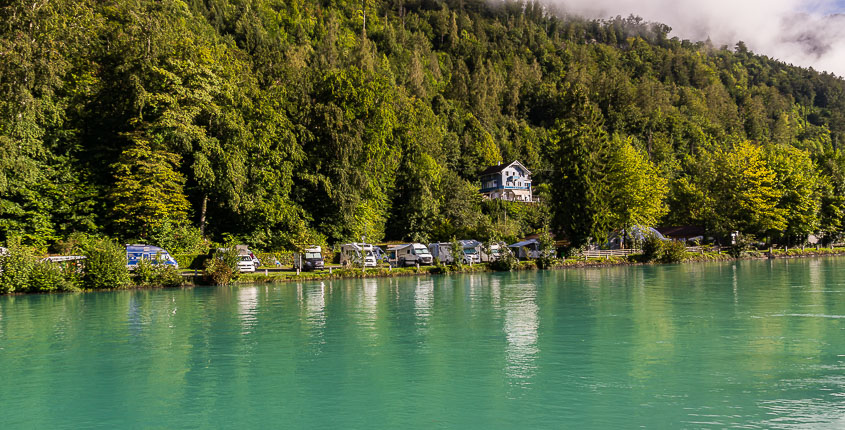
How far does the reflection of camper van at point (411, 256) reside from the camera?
55.6 metres

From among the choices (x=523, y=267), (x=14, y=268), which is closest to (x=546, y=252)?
(x=523, y=267)

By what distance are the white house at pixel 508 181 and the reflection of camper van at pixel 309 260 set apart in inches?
2392

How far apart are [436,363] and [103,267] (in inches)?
1235

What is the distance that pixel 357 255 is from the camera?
52406 mm

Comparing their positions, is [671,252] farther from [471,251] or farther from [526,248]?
[471,251]

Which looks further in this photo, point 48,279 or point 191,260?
point 191,260

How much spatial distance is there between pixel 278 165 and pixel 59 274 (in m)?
22.4

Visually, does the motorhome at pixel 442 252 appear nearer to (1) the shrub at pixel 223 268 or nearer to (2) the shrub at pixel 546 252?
(2) the shrub at pixel 546 252

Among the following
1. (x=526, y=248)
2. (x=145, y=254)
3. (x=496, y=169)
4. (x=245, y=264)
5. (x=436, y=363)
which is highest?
(x=496, y=169)

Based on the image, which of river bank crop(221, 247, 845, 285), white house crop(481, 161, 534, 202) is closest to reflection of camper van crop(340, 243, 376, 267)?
river bank crop(221, 247, 845, 285)

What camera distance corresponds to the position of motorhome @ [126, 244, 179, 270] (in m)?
43.3

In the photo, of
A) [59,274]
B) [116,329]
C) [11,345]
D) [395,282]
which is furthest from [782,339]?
[59,274]

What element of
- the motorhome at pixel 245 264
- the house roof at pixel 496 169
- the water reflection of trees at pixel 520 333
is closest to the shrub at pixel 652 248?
the water reflection of trees at pixel 520 333

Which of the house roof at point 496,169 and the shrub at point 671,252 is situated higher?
the house roof at point 496,169
